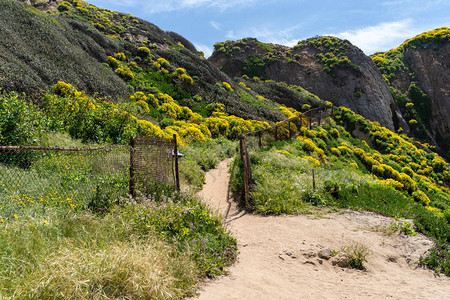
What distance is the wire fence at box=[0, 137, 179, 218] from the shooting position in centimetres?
503

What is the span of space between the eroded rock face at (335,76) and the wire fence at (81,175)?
1635 inches

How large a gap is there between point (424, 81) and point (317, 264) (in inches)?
2402

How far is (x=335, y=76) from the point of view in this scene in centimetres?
4722

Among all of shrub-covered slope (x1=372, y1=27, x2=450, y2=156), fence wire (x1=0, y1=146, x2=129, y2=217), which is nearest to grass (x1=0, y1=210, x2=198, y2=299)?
fence wire (x1=0, y1=146, x2=129, y2=217)

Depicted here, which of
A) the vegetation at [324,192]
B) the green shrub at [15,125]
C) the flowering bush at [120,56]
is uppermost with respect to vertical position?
the flowering bush at [120,56]

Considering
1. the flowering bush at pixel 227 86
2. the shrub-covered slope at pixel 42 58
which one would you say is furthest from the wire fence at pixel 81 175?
the flowering bush at pixel 227 86

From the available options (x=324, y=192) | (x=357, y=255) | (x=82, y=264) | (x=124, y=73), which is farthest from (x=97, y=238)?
(x=124, y=73)

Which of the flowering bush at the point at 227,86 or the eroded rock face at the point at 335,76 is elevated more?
the eroded rock face at the point at 335,76

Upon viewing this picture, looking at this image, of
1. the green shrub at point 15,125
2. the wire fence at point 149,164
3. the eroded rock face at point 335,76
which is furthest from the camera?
the eroded rock face at point 335,76

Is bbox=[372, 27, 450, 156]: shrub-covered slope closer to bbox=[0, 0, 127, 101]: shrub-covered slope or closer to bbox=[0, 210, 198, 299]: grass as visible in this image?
bbox=[0, 0, 127, 101]: shrub-covered slope

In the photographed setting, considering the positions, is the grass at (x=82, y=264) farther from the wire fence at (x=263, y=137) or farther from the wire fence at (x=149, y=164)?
the wire fence at (x=263, y=137)

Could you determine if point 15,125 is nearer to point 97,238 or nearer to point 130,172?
point 130,172

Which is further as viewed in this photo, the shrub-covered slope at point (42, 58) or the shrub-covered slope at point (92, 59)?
the shrub-covered slope at point (92, 59)

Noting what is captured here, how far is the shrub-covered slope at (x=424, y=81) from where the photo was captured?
47978 millimetres
